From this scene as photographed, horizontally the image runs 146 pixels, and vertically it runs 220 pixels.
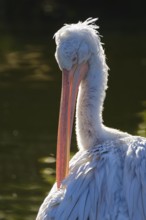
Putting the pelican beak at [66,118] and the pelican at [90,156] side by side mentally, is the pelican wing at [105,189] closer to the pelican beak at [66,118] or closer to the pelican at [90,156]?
the pelican at [90,156]

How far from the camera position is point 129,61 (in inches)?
683

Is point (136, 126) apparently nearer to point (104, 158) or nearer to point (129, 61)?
point (129, 61)

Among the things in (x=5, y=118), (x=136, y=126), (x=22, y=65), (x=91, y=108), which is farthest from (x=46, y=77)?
(x=91, y=108)

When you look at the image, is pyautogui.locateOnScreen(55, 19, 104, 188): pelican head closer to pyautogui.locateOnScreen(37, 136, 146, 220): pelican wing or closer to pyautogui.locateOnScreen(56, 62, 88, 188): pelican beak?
pyautogui.locateOnScreen(56, 62, 88, 188): pelican beak

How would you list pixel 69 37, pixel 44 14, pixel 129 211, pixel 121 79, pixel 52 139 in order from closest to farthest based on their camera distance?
pixel 129 211
pixel 69 37
pixel 52 139
pixel 121 79
pixel 44 14

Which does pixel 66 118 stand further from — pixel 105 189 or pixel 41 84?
pixel 41 84

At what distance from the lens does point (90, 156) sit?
6625 millimetres

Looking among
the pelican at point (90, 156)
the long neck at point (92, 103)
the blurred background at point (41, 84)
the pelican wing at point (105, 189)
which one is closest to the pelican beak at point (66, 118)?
the pelican at point (90, 156)

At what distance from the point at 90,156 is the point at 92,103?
1.91 feet

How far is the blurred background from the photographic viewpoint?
35.2 ft

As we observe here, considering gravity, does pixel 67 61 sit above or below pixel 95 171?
above

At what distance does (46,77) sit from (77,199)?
9.81 m

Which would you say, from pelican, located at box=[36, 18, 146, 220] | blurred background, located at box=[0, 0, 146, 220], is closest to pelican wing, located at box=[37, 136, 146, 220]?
pelican, located at box=[36, 18, 146, 220]

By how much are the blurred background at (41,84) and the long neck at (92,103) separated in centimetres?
264
